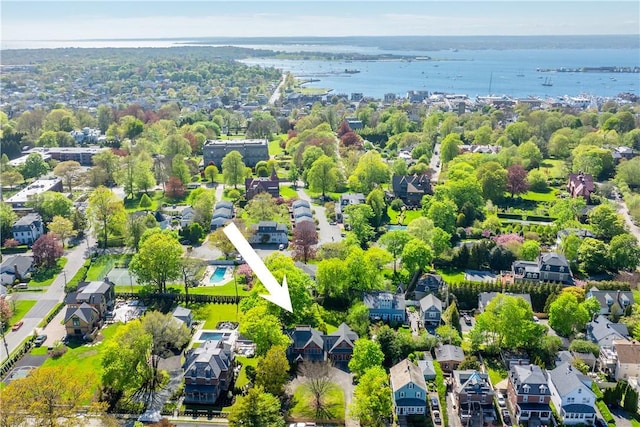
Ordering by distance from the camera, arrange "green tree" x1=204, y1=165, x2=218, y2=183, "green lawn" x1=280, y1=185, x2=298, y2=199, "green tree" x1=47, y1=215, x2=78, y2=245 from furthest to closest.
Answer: "green tree" x1=204, y1=165, x2=218, y2=183 < "green lawn" x1=280, y1=185, x2=298, y2=199 < "green tree" x1=47, y1=215, x2=78, y2=245

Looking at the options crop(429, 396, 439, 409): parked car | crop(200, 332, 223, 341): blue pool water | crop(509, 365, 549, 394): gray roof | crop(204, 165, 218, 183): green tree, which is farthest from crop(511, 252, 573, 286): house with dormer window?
crop(204, 165, 218, 183): green tree

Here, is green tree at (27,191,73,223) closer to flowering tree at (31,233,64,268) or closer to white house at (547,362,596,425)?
flowering tree at (31,233,64,268)

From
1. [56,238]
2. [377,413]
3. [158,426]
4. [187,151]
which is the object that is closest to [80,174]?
[187,151]

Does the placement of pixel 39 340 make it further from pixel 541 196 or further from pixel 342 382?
pixel 541 196

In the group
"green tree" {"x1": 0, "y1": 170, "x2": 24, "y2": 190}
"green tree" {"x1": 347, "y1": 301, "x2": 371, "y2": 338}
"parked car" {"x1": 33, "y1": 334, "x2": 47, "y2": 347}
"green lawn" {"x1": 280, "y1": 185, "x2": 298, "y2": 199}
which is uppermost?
"green tree" {"x1": 0, "y1": 170, "x2": 24, "y2": 190}

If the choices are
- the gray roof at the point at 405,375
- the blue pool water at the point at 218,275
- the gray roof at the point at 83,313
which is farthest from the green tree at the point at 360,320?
the gray roof at the point at 83,313

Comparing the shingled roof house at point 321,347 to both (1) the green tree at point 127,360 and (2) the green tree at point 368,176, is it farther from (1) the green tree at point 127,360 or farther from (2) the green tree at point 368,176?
(2) the green tree at point 368,176
